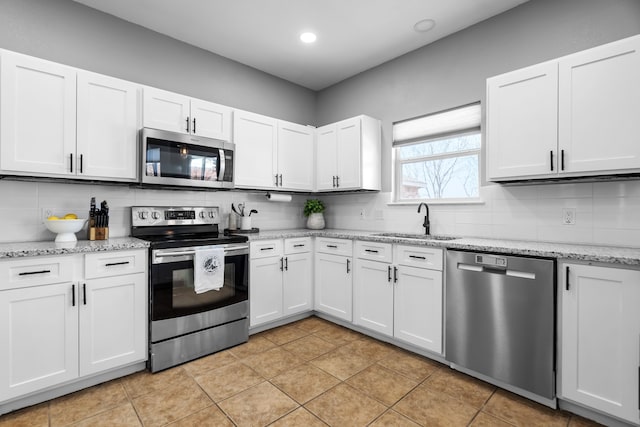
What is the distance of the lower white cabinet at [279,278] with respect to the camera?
3.03 metres

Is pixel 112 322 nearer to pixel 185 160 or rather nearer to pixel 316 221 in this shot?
pixel 185 160

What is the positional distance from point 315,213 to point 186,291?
1.94 meters

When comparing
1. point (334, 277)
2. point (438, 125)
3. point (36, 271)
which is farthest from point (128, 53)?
point (438, 125)

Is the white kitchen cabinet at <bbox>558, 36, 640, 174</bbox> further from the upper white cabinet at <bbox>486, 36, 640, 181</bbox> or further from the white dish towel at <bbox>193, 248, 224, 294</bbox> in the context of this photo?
the white dish towel at <bbox>193, 248, 224, 294</bbox>

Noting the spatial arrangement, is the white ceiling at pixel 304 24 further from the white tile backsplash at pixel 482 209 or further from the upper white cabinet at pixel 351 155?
the white tile backsplash at pixel 482 209

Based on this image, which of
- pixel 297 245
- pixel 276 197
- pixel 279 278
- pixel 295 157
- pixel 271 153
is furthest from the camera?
pixel 295 157

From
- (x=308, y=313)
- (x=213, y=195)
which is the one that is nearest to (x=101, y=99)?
(x=213, y=195)

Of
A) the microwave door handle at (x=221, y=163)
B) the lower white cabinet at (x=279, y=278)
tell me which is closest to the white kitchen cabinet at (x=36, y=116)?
the microwave door handle at (x=221, y=163)

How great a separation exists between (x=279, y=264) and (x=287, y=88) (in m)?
2.39

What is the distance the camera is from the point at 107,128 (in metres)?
2.44

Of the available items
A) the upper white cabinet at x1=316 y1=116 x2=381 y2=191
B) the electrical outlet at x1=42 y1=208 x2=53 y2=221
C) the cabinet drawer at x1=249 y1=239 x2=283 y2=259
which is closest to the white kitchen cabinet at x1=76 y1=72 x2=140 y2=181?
the electrical outlet at x1=42 y1=208 x2=53 y2=221

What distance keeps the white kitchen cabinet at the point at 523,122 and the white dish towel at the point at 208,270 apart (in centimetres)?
230

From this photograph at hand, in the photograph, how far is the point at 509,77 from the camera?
7.64 ft

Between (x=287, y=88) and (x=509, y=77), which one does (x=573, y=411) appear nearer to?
(x=509, y=77)
